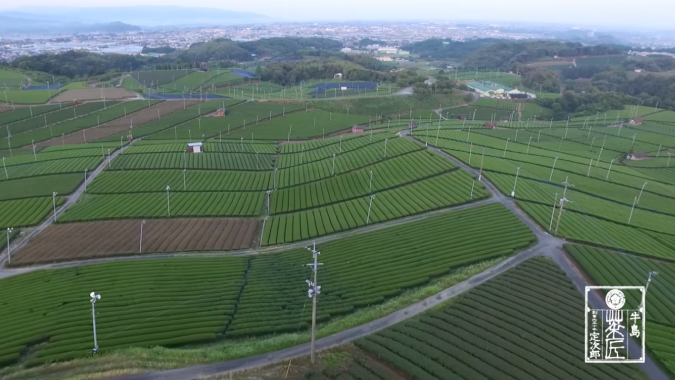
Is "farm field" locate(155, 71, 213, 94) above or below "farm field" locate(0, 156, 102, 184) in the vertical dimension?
above

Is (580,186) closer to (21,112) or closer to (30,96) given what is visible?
(21,112)

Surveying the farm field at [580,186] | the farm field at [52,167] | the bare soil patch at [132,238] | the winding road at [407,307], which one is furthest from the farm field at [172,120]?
the farm field at [580,186]

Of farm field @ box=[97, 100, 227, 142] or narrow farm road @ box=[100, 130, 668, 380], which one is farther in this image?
farm field @ box=[97, 100, 227, 142]

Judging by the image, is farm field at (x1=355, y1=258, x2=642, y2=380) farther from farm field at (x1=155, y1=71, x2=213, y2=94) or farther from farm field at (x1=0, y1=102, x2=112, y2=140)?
farm field at (x1=155, y1=71, x2=213, y2=94)

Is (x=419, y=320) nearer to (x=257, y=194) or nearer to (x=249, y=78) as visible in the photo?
(x=257, y=194)

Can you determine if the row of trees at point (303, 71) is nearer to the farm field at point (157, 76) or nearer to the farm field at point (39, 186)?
the farm field at point (157, 76)

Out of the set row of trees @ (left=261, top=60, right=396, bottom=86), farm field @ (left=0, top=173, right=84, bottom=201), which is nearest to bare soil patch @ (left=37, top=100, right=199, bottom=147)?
farm field @ (left=0, top=173, right=84, bottom=201)

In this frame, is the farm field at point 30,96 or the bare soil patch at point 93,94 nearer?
the farm field at point 30,96
